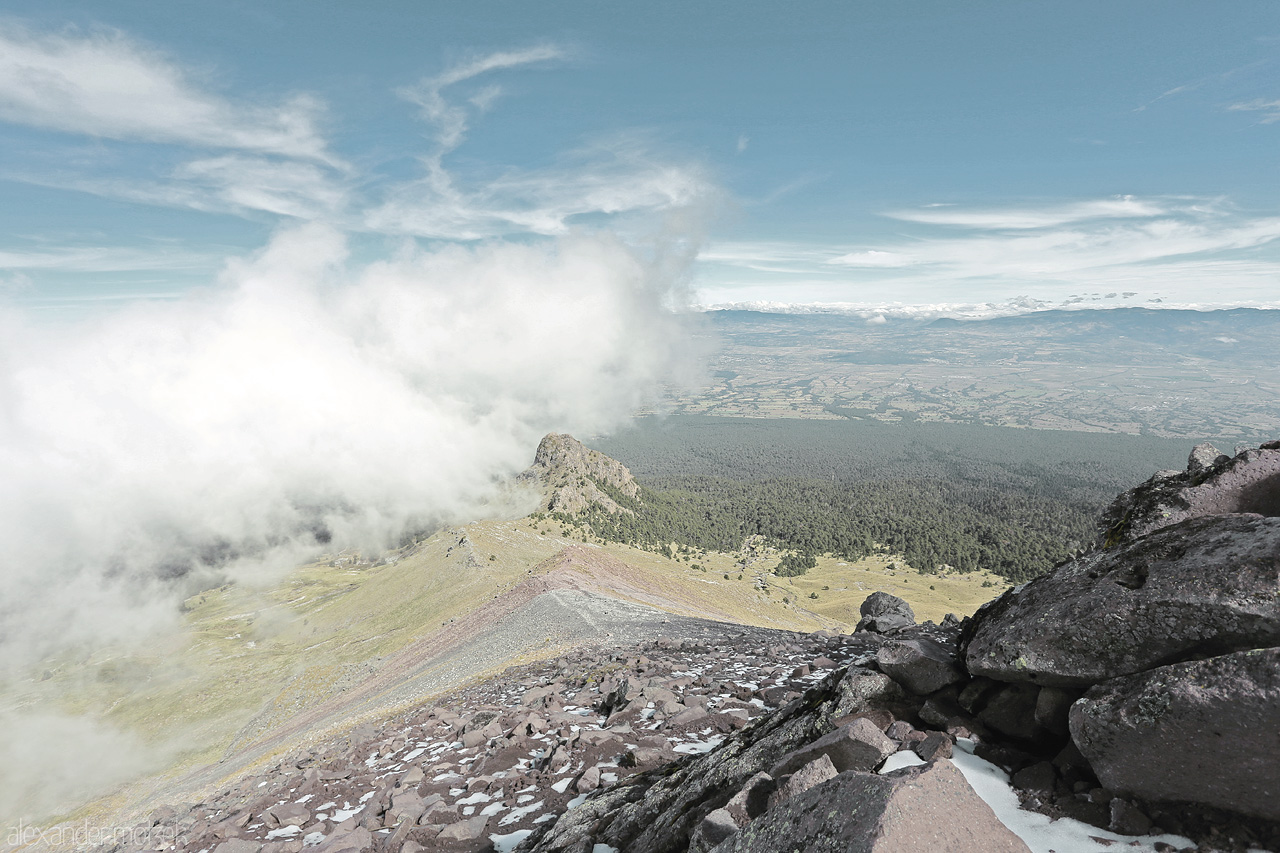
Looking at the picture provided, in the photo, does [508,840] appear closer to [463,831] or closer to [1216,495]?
[463,831]

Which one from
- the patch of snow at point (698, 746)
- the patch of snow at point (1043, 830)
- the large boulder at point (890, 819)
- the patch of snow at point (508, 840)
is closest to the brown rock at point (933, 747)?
the patch of snow at point (1043, 830)

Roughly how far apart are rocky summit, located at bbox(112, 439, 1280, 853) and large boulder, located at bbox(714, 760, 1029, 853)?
0.02 m

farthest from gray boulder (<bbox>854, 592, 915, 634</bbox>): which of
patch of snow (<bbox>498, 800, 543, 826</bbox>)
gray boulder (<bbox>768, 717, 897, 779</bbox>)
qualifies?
gray boulder (<bbox>768, 717, 897, 779</bbox>)

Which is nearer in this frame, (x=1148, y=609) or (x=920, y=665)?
(x=1148, y=609)

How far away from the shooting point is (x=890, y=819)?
5.56 metres

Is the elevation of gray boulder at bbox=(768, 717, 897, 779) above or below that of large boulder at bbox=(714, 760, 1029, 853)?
below

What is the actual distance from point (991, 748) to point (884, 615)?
2709 centimetres

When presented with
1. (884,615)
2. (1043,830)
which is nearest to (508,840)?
(1043,830)

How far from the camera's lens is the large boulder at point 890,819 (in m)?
5.56

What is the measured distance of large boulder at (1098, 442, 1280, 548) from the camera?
9516mm

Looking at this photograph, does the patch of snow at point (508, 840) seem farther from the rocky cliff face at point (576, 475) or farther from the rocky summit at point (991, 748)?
the rocky cliff face at point (576, 475)

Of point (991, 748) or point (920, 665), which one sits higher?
point (920, 665)

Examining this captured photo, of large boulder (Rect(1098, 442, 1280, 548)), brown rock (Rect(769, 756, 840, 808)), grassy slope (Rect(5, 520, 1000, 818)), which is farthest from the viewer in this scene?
grassy slope (Rect(5, 520, 1000, 818))

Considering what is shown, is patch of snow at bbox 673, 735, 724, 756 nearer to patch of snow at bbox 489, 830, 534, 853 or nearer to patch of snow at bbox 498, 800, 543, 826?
patch of snow at bbox 498, 800, 543, 826
